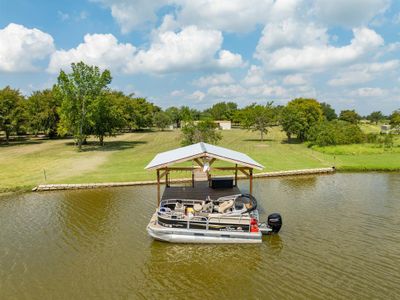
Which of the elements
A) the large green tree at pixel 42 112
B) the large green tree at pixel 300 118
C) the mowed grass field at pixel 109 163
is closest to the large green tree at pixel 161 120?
the large green tree at pixel 42 112

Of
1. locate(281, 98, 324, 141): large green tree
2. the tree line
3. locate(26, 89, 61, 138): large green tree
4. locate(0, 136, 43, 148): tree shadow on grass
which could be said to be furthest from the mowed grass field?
locate(26, 89, 61, 138): large green tree

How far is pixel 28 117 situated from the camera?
2581 inches

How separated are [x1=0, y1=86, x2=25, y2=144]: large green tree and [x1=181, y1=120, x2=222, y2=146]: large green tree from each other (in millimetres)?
36629

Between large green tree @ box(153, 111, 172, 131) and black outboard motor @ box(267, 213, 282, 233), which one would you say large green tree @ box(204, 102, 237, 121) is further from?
black outboard motor @ box(267, 213, 282, 233)

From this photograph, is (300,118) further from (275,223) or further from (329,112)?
(329,112)

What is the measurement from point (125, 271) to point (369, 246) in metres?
11.4

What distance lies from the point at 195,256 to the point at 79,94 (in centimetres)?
4331

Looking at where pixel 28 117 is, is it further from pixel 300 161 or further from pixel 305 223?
pixel 305 223

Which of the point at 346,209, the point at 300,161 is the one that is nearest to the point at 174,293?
the point at 346,209

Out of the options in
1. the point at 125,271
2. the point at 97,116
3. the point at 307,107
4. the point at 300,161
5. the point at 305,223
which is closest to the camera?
the point at 125,271

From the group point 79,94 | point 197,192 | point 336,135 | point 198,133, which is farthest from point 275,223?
point 79,94

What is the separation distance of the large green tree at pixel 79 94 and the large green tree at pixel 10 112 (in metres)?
14.0

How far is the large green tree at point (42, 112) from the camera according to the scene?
217 ft

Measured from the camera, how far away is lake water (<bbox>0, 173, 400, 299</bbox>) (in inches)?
483
